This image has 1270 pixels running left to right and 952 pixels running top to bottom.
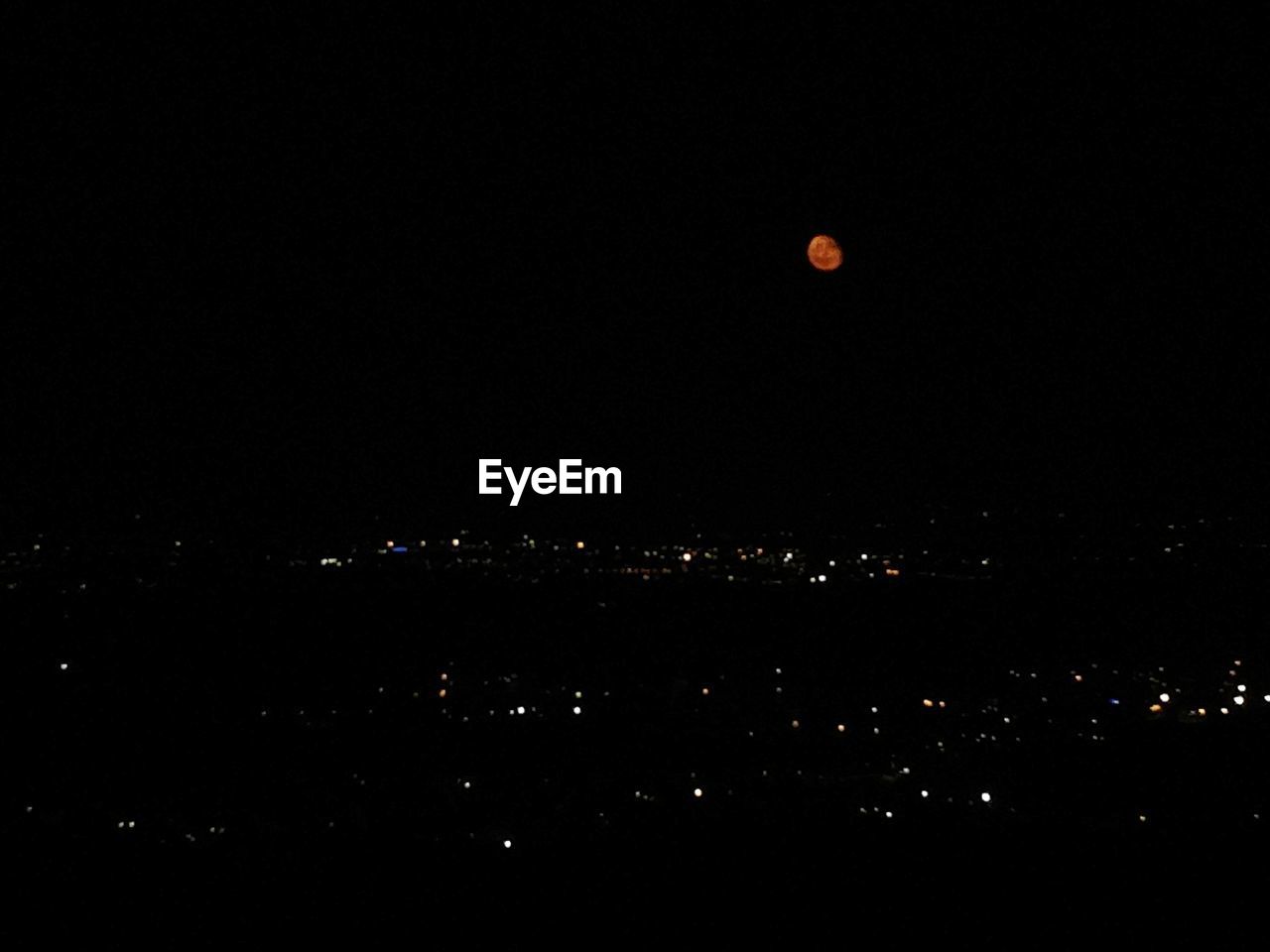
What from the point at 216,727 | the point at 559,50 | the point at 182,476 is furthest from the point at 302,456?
the point at 559,50

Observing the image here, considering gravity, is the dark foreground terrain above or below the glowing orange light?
below

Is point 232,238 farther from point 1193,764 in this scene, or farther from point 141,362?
point 1193,764

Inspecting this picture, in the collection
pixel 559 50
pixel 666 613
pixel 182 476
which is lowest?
pixel 666 613

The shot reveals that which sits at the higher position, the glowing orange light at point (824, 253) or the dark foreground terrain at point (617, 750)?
the glowing orange light at point (824, 253)

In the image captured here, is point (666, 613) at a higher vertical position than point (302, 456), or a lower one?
lower

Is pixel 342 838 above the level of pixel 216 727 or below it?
below

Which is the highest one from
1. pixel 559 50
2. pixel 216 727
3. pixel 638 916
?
pixel 559 50

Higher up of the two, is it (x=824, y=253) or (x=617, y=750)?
(x=824, y=253)

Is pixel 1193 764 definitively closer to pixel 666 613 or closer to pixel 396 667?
pixel 666 613

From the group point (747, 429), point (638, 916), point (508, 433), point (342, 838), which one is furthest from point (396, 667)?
point (747, 429)
